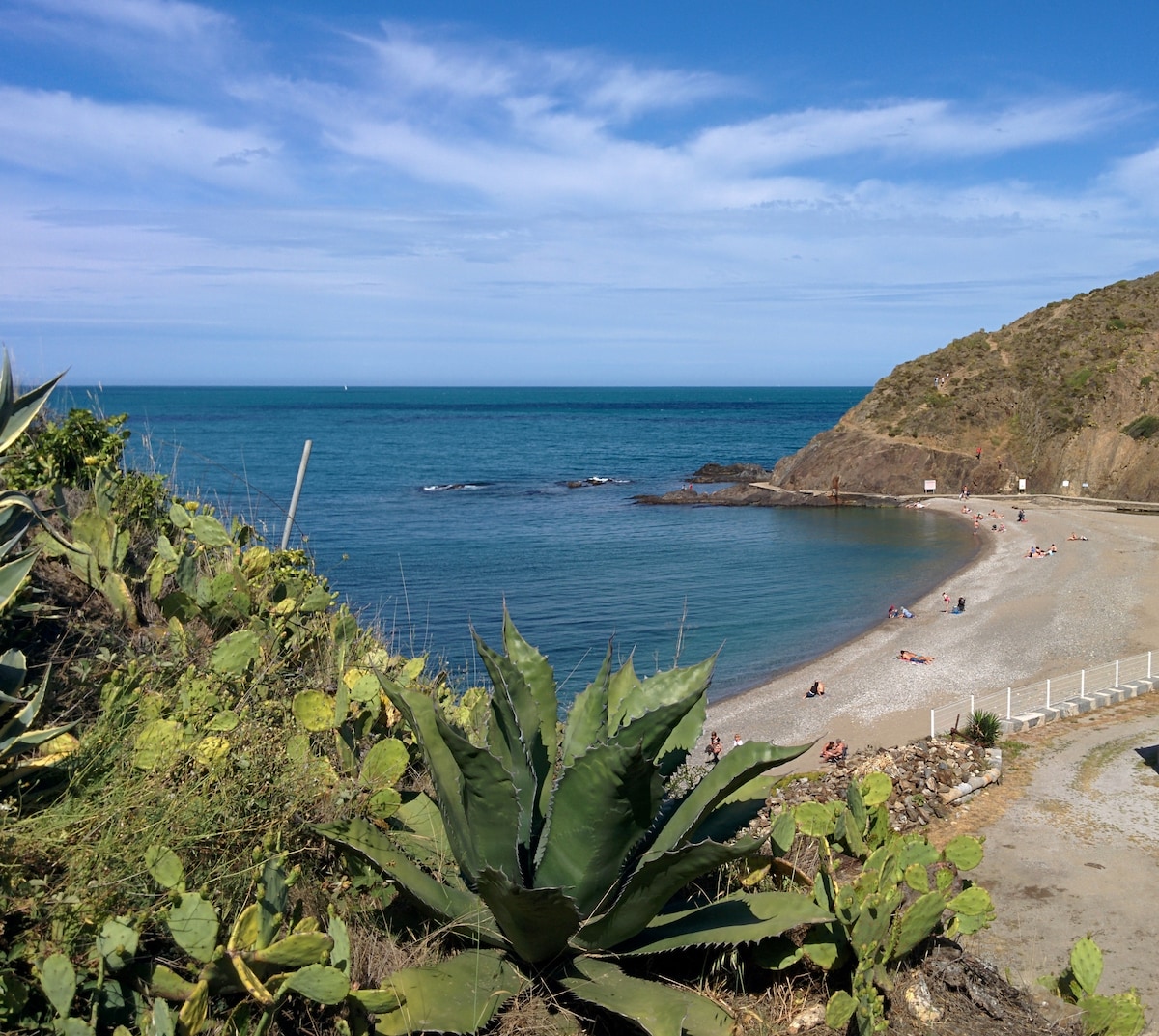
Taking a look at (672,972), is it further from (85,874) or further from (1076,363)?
(1076,363)

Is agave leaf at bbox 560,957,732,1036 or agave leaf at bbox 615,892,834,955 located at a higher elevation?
agave leaf at bbox 615,892,834,955

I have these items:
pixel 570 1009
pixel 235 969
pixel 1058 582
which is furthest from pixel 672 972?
pixel 1058 582

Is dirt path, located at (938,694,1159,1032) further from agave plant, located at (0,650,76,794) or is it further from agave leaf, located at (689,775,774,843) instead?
agave plant, located at (0,650,76,794)

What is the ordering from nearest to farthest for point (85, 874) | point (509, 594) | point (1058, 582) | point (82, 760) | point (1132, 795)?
point (85, 874) < point (82, 760) < point (1132, 795) < point (509, 594) < point (1058, 582)

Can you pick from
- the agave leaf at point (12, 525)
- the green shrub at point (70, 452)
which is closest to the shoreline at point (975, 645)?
the green shrub at point (70, 452)

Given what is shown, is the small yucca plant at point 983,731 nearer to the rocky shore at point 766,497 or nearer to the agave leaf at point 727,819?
the agave leaf at point 727,819

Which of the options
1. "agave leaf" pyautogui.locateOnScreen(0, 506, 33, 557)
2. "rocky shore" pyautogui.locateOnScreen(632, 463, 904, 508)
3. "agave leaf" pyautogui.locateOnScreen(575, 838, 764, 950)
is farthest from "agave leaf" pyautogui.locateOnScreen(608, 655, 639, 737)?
"rocky shore" pyautogui.locateOnScreen(632, 463, 904, 508)

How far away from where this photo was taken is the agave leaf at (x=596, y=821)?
2.84 m

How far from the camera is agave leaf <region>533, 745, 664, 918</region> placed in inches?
112

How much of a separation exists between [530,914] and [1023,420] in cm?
6859

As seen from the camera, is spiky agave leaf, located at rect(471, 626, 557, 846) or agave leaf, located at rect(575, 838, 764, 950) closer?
agave leaf, located at rect(575, 838, 764, 950)

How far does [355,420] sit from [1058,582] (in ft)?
436

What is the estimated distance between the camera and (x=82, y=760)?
3.37 meters

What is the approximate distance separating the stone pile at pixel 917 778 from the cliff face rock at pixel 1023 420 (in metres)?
52.7
